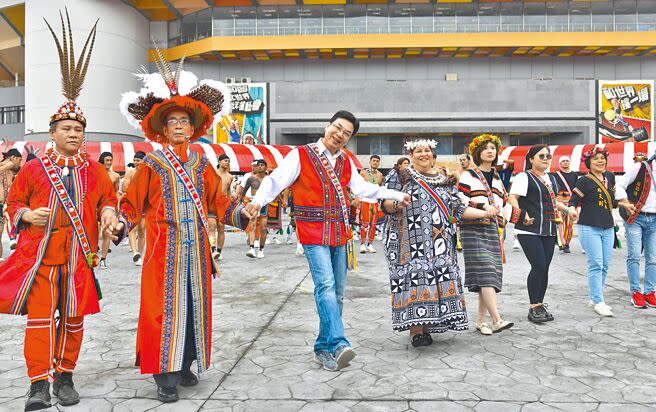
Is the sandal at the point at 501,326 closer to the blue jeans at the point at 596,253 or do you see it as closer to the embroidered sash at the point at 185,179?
the blue jeans at the point at 596,253

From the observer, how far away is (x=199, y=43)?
118 feet

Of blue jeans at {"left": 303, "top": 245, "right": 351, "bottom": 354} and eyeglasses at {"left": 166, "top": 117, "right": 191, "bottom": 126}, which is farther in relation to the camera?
blue jeans at {"left": 303, "top": 245, "right": 351, "bottom": 354}

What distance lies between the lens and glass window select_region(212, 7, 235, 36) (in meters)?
35.9

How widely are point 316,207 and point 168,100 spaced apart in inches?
50.6

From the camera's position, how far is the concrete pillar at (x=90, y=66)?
34344 millimetres

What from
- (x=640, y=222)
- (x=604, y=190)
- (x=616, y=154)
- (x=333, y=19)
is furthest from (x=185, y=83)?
(x=333, y=19)

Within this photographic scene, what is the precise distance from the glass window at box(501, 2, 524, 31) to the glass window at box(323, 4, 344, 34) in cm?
1034

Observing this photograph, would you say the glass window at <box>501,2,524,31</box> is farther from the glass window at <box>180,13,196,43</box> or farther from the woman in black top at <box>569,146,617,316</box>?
the woman in black top at <box>569,146,617,316</box>

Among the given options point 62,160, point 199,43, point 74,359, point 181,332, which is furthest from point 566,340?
point 199,43

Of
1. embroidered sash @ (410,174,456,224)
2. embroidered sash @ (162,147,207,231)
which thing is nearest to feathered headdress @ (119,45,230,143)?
embroidered sash @ (162,147,207,231)

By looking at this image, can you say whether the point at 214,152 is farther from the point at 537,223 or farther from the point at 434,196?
the point at 434,196

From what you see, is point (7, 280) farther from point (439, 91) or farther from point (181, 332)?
point (439, 91)

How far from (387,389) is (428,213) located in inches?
63.0

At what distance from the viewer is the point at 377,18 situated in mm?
35500
